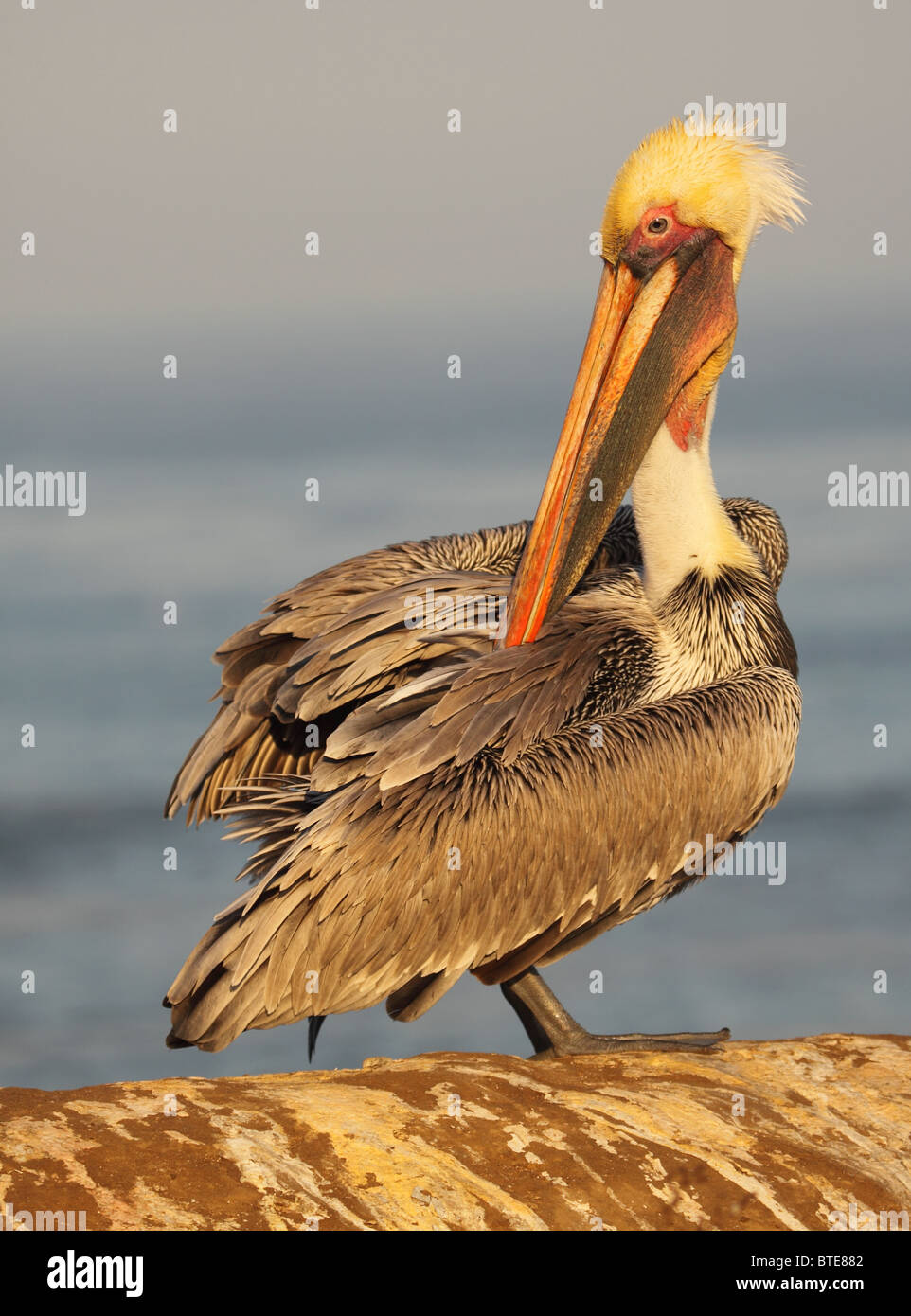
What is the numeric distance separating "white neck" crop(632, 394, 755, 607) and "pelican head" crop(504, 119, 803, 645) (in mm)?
94

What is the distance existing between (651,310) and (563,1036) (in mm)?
3347

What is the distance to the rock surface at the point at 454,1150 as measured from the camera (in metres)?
5.62

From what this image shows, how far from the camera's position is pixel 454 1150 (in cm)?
606

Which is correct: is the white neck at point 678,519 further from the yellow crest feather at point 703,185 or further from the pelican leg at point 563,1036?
the pelican leg at point 563,1036

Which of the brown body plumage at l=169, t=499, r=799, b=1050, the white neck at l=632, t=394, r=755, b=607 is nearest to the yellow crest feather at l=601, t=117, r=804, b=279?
the white neck at l=632, t=394, r=755, b=607

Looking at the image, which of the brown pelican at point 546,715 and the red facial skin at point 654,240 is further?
the red facial skin at point 654,240

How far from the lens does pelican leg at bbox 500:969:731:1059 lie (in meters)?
7.62

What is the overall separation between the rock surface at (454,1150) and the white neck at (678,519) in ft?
7.88

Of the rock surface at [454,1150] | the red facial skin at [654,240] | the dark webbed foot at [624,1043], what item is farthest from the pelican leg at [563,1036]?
the red facial skin at [654,240]

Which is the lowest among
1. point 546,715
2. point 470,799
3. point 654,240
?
point 470,799

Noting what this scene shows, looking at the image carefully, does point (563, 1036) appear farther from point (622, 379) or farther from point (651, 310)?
point (651, 310)

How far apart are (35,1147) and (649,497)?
428 cm

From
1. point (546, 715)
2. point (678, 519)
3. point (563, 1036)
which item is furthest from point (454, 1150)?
point (678, 519)

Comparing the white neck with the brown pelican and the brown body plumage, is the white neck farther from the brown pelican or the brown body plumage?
the brown body plumage
